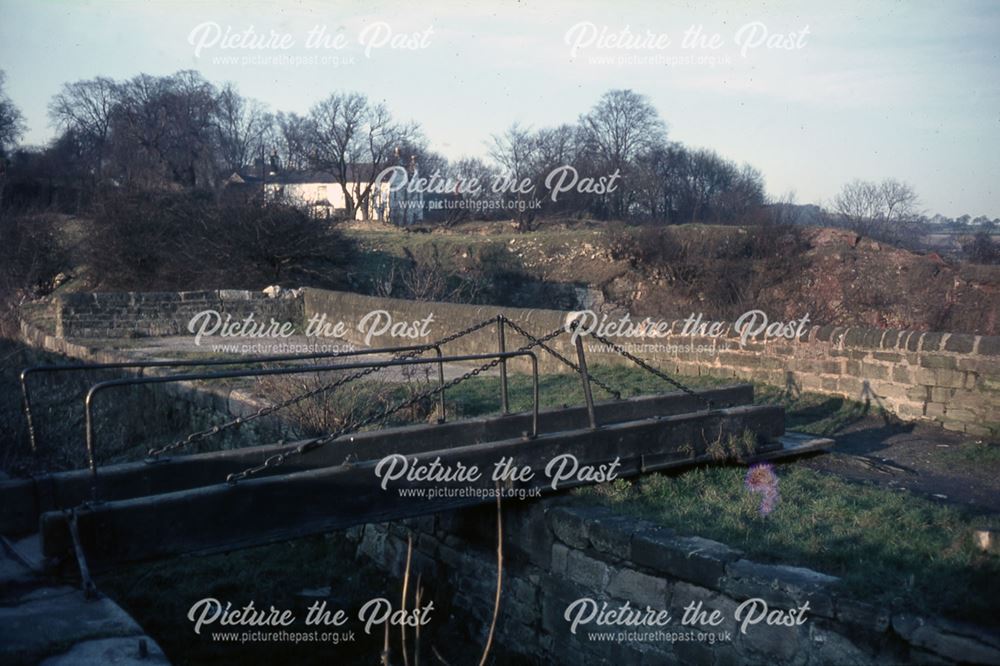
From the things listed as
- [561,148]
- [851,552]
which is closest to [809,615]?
[851,552]

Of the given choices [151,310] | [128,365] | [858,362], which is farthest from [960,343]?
[151,310]

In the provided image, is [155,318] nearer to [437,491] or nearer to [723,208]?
[437,491]

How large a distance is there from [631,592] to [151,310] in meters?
14.0

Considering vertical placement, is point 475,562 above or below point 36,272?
below

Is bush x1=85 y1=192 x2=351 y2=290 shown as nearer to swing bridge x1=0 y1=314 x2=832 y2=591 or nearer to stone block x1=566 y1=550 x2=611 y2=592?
swing bridge x1=0 y1=314 x2=832 y2=591

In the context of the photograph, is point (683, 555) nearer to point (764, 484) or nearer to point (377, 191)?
point (764, 484)

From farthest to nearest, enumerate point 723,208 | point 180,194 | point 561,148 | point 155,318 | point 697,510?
1. point 561,148
2. point 723,208
3. point 180,194
4. point 155,318
5. point 697,510

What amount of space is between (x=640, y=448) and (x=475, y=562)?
1.44 meters

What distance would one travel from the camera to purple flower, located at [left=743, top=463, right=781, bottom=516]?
547 centimetres

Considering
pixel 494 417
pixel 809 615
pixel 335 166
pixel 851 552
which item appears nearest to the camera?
pixel 809 615

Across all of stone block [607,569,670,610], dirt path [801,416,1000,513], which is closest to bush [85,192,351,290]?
dirt path [801,416,1000,513]

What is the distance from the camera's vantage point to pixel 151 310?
1661 centimetres

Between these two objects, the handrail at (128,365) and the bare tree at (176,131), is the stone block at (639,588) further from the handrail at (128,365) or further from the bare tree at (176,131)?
the bare tree at (176,131)

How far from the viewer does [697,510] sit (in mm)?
5414
